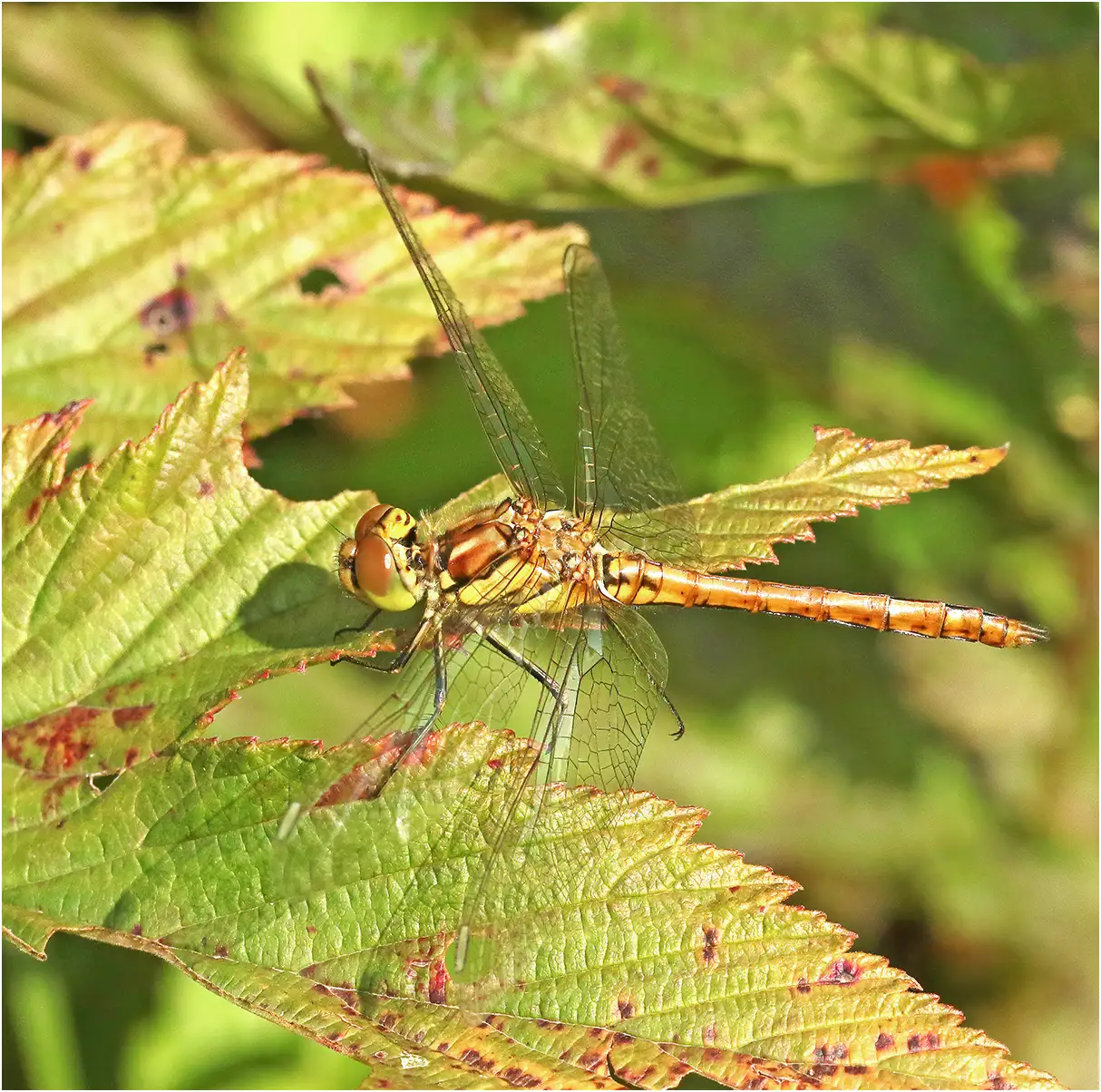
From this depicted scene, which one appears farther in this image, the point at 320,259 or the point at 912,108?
the point at 912,108

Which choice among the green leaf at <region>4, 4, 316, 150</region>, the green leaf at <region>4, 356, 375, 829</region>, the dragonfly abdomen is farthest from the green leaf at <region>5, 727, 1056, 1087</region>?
the green leaf at <region>4, 4, 316, 150</region>

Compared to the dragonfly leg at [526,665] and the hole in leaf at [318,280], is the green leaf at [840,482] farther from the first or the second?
the hole in leaf at [318,280]

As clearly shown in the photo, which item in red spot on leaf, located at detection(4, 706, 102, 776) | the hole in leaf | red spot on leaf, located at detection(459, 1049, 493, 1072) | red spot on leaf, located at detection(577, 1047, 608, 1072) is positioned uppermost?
the hole in leaf

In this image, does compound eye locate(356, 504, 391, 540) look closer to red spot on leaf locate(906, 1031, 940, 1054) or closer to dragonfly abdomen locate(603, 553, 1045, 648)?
dragonfly abdomen locate(603, 553, 1045, 648)

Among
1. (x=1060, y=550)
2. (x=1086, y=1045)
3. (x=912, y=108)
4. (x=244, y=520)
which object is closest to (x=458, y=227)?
(x=244, y=520)

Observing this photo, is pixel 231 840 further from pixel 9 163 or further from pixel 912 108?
pixel 912 108

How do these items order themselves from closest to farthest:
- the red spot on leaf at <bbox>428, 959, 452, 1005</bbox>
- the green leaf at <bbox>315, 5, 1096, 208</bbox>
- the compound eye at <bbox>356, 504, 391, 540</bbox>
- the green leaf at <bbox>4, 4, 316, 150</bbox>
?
the red spot on leaf at <bbox>428, 959, 452, 1005</bbox>, the compound eye at <bbox>356, 504, 391, 540</bbox>, the green leaf at <bbox>315, 5, 1096, 208</bbox>, the green leaf at <bbox>4, 4, 316, 150</bbox>
